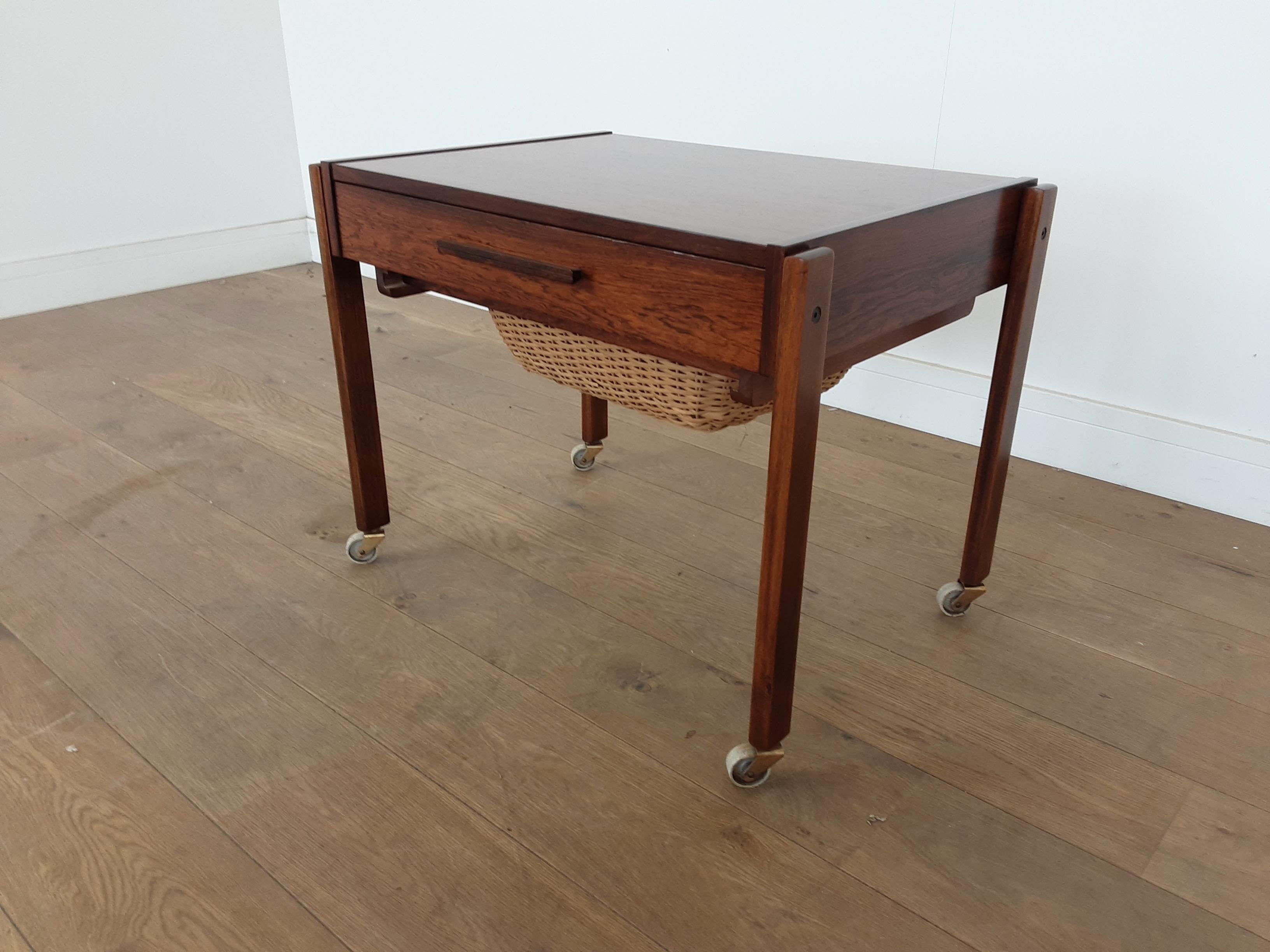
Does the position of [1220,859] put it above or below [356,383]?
below

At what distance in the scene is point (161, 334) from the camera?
266cm

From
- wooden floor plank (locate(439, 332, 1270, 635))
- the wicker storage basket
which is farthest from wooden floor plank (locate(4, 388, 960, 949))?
wooden floor plank (locate(439, 332, 1270, 635))

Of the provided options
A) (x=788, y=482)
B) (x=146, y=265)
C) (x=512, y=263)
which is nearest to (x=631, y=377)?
(x=512, y=263)

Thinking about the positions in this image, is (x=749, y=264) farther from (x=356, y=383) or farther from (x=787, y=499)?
(x=356, y=383)

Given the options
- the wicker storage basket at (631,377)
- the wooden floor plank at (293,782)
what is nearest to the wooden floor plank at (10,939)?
the wooden floor plank at (293,782)

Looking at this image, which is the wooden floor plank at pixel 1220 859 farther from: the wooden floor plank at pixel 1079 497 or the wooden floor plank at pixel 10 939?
the wooden floor plank at pixel 10 939

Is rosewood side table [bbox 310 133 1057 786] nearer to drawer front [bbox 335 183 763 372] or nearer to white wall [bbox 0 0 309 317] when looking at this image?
drawer front [bbox 335 183 763 372]

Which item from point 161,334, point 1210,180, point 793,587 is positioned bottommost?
point 161,334

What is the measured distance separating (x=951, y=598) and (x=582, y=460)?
0.74m

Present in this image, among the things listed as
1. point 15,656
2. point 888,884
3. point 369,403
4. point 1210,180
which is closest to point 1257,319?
point 1210,180

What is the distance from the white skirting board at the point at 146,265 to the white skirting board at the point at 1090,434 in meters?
2.11

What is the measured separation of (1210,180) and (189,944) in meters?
1.76

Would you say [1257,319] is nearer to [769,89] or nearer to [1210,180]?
[1210,180]

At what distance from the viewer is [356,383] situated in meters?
1.48
